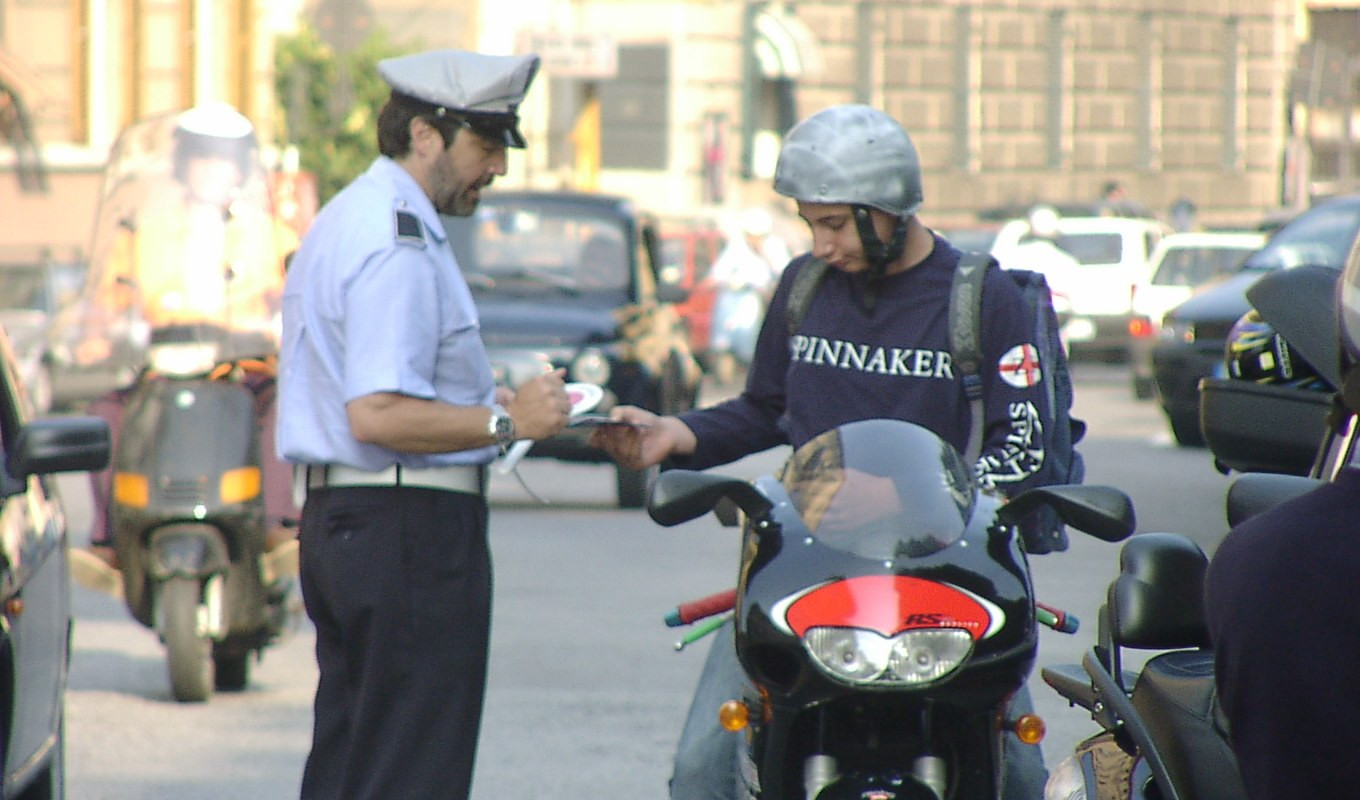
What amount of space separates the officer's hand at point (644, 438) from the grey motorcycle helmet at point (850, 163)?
0.52 metres

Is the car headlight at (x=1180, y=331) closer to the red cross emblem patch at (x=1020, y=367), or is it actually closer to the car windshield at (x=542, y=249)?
the car windshield at (x=542, y=249)

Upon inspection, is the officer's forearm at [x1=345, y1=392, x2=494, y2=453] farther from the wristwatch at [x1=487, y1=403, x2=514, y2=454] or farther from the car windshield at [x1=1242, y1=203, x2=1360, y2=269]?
the car windshield at [x1=1242, y1=203, x2=1360, y2=269]

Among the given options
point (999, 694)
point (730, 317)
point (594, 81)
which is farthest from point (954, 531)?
point (594, 81)

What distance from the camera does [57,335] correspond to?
8969 millimetres

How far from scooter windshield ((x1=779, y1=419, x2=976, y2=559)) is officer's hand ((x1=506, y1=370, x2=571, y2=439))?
845mm

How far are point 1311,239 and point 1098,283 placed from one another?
15163mm

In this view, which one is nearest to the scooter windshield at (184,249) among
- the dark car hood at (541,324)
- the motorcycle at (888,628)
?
the motorcycle at (888,628)

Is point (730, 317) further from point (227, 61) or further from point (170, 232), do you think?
point (170, 232)

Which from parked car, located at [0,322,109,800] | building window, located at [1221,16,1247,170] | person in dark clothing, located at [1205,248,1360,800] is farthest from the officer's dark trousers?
building window, located at [1221,16,1247,170]

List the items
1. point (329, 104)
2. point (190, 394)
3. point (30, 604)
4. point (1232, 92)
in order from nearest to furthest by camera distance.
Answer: point (30, 604) < point (190, 394) < point (329, 104) < point (1232, 92)

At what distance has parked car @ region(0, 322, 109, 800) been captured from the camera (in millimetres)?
5086

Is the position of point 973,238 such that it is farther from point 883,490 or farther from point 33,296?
point 883,490

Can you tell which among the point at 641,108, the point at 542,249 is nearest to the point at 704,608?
the point at 542,249

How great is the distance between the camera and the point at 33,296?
896 inches
